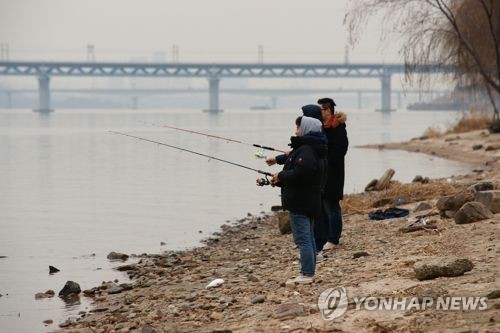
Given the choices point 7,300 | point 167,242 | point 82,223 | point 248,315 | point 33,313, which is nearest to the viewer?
point 248,315

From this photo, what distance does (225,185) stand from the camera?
29.5 metres

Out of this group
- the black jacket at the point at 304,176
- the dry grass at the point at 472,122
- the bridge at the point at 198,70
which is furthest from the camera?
the bridge at the point at 198,70

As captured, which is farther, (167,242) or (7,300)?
(167,242)

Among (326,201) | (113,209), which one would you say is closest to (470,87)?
(113,209)

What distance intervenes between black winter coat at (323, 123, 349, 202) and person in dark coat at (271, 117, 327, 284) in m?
1.74

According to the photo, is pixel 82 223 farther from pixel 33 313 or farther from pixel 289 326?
pixel 289 326

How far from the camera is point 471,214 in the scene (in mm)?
11656

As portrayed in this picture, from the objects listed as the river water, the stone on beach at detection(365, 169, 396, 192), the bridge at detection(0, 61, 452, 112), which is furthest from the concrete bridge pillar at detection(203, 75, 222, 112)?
the stone on beach at detection(365, 169, 396, 192)

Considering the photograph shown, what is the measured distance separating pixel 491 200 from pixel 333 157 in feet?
8.30

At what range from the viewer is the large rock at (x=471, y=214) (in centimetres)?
1165

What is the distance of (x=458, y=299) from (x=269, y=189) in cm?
1965

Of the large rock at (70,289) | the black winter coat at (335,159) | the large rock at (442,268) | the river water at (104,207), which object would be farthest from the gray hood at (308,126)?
the large rock at (70,289)

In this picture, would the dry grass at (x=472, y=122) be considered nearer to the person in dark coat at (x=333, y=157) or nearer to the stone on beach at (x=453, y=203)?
the stone on beach at (x=453, y=203)

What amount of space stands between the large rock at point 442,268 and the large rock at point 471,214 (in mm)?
3207
